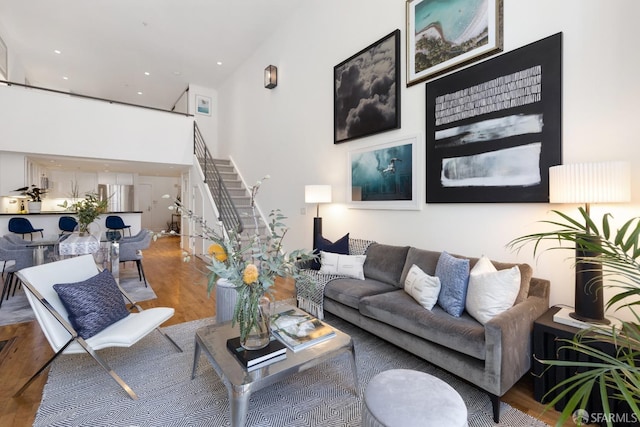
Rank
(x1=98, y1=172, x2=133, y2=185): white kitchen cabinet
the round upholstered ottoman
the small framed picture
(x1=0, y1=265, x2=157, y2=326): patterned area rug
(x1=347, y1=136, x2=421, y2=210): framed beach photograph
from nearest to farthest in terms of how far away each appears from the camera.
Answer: the round upholstered ottoman → (x1=0, y1=265, x2=157, y2=326): patterned area rug → (x1=347, y1=136, x2=421, y2=210): framed beach photograph → the small framed picture → (x1=98, y1=172, x2=133, y2=185): white kitchen cabinet

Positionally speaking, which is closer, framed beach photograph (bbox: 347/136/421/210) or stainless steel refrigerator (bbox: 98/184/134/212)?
framed beach photograph (bbox: 347/136/421/210)

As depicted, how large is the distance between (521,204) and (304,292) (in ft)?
7.75

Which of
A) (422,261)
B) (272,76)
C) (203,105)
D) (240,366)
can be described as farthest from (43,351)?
(203,105)

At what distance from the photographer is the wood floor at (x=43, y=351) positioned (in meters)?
1.94

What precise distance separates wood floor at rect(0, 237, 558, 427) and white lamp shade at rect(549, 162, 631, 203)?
4.52ft

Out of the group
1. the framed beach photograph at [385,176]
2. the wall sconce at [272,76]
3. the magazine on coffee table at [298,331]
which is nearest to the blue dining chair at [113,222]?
the wall sconce at [272,76]

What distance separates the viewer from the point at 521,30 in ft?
8.45

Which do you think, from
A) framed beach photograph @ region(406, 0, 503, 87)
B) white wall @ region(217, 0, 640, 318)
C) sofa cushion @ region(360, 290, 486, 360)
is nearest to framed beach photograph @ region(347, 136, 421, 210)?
white wall @ region(217, 0, 640, 318)

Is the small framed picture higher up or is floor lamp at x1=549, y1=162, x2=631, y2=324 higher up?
the small framed picture

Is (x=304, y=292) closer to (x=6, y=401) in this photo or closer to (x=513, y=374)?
(x=513, y=374)

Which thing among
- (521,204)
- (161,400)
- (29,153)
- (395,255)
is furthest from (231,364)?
(29,153)

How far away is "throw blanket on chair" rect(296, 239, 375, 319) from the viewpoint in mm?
3311

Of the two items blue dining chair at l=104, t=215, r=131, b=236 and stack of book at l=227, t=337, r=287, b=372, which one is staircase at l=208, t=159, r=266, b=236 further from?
stack of book at l=227, t=337, r=287, b=372

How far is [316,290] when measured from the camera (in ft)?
10.9
